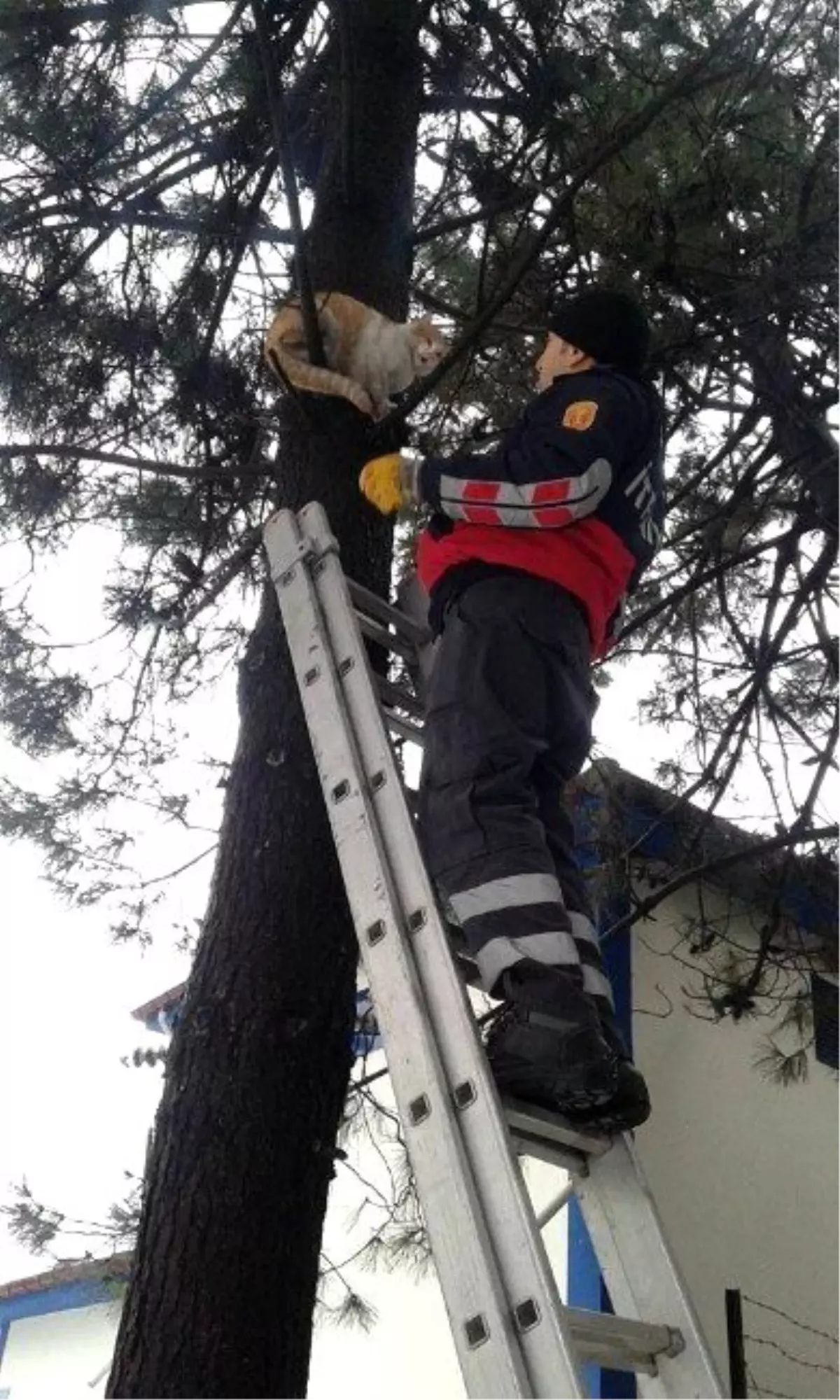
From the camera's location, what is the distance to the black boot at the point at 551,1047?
1.94m

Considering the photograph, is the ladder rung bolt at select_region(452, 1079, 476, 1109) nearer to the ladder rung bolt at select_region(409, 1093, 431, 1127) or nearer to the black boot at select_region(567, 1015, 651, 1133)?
the ladder rung bolt at select_region(409, 1093, 431, 1127)

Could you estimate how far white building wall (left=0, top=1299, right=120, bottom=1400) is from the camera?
7512 mm

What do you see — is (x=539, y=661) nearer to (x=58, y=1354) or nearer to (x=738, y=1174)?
(x=738, y=1174)

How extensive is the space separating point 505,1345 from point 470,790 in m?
0.84

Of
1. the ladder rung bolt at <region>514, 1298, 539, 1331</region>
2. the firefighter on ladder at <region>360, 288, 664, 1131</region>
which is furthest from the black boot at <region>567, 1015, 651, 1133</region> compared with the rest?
the ladder rung bolt at <region>514, 1298, 539, 1331</region>

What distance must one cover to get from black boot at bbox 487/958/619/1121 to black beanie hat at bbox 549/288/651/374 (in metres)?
1.23

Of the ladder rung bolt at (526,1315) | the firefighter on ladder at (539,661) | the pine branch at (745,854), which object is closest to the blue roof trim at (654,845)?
the pine branch at (745,854)

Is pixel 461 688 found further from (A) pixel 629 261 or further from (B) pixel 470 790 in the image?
(A) pixel 629 261

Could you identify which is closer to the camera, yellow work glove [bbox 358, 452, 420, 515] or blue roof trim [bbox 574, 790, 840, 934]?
yellow work glove [bbox 358, 452, 420, 515]

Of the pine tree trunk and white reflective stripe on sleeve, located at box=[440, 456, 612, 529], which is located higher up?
white reflective stripe on sleeve, located at box=[440, 456, 612, 529]

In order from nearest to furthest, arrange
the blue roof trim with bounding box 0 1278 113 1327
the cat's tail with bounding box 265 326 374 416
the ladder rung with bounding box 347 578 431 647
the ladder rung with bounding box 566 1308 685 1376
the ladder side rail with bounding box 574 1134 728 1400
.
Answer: the ladder rung with bounding box 566 1308 685 1376
the ladder side rail with bounding box 574 1134 728 1400
the ladder rung with bounding box 347 578 431 647
the cat's tail with bounding box 265 326 374 416
the blue roof trim with bounding box 0 1278 113 1327

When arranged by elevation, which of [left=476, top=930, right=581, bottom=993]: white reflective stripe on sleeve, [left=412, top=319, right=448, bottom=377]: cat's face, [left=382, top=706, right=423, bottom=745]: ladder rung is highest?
[left=412, top=319, right=448, bottom=377]: cat's face

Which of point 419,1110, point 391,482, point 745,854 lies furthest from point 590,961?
point 745,854

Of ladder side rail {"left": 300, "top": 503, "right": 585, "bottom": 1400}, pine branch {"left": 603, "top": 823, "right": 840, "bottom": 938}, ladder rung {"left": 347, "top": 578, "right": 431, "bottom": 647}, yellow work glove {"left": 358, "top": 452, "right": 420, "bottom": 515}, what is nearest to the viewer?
ladder side rail {"left": 300, "top": 503, "right": 585, "bottom": 1400}
